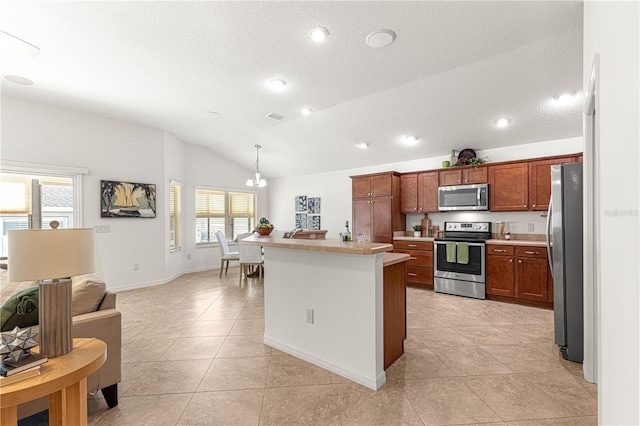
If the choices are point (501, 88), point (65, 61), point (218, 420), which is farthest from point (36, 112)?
point (501, 88)

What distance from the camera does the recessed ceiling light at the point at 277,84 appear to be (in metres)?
3.39

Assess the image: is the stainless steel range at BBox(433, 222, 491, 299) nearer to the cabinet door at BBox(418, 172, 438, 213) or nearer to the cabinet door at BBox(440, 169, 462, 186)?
the cabinet door at BBox(418, 172, 438, 213)

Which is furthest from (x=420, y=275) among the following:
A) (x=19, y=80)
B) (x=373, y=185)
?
(x=19, y=80)

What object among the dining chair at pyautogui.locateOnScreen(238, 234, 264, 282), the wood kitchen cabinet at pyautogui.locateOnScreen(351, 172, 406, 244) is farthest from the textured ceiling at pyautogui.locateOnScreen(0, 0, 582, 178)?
the dining chair at pyautogui.locateOnScreen(238, 234, 264, 282)

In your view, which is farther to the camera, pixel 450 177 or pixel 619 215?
pixel 450 177

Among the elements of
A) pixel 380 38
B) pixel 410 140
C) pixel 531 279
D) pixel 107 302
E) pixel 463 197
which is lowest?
pixel 531 279

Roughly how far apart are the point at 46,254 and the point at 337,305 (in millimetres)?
1834

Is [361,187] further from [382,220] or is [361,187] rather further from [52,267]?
[52,267]

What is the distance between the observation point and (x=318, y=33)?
2.49 m

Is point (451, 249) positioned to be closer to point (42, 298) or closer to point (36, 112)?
point (42, 298)

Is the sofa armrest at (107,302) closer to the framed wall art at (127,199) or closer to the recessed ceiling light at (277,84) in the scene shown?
the recessed ceiling light at (277,84)

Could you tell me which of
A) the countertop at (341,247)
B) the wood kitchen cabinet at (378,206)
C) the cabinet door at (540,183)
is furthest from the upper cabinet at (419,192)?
the countertop at (341,247)

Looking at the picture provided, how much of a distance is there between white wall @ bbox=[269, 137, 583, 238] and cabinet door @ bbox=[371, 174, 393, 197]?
0.55 m

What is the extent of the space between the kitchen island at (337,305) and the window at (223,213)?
4603 millimetres
